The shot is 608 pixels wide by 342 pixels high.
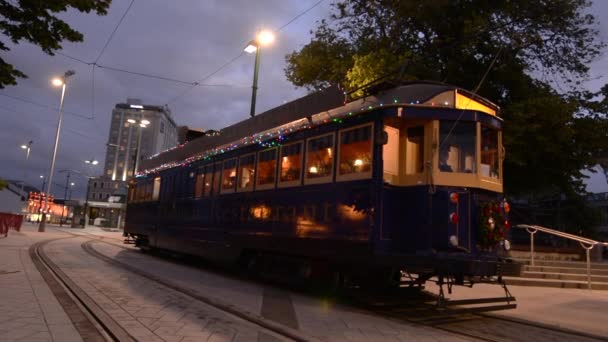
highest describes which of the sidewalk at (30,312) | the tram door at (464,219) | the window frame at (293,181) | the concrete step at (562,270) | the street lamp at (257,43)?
the street lamp at (257,43)

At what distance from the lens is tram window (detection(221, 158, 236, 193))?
11023mm

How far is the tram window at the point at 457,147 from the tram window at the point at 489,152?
254 mm

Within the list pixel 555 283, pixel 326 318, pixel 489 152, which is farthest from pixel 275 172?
pixel 555 283

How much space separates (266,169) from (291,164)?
95 cm

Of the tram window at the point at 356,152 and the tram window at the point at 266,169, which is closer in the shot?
the tram window at the point at 356,152

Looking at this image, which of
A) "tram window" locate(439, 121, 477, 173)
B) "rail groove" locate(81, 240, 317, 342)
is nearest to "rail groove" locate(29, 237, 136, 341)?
"rail groove" locate(81, 240, 317, 342)

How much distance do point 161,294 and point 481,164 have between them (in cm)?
546

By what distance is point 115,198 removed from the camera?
65.4 m

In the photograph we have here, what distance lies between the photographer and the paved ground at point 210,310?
5.39 metres

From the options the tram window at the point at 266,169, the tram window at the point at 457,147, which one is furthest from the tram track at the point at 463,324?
the tram window at the point at 266,169

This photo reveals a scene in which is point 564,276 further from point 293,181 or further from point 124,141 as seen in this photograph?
point 124,141

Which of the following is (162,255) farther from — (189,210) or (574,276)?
(574,276)

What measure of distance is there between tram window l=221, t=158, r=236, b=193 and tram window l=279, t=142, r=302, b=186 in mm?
2134

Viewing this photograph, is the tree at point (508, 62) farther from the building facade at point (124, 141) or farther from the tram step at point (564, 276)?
the building facade at point (124, 141)
